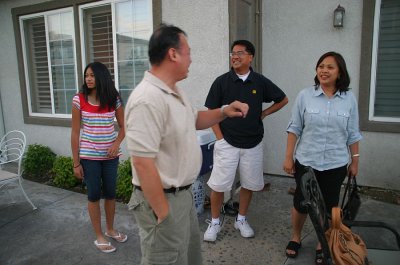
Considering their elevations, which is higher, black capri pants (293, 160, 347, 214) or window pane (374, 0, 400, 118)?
window pane (374, 0, 400, 118)

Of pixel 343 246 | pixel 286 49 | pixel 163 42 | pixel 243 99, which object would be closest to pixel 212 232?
pixel 243 99

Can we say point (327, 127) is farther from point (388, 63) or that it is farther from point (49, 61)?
point (49, 61)

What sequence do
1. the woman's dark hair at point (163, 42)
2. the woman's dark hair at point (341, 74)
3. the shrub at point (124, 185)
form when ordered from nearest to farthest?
the woman's dark hair at point (163, 42) → the woman's dark hair at point (341, 74) → the shrub at point (124, 185)

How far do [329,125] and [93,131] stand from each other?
6.77ft

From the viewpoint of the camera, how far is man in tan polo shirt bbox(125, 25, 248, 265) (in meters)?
1.64

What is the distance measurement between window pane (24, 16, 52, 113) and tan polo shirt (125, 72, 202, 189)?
5317 millimetres

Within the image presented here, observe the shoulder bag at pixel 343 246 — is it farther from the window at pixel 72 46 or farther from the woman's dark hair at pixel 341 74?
the window at pixel 72 46

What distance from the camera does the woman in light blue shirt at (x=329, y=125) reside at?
2584 mm

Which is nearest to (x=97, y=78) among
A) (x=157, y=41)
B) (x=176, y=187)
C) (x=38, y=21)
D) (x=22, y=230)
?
(x=157, y=41)

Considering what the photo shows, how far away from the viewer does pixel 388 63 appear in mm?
4242

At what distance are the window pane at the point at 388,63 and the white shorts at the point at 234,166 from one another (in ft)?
7.12

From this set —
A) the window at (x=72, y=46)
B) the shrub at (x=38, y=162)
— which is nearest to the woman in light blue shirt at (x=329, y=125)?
the window at (x=72, y=46)

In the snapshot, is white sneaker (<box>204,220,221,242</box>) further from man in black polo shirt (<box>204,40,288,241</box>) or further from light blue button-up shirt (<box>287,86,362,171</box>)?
light blue button-up shirt (<box>287,86,362,171</box>)

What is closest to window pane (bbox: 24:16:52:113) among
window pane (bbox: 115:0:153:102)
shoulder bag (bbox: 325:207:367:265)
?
window pane (bbox: 115:0:153:102)
